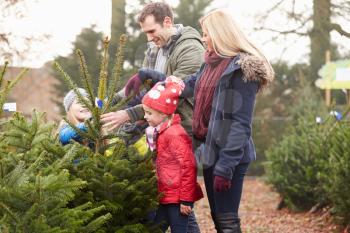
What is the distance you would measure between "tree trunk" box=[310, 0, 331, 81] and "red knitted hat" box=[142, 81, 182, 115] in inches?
589

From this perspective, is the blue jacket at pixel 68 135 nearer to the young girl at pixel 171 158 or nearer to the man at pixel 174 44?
the young girl at pixel 171 158

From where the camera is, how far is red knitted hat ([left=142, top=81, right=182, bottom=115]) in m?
4.31

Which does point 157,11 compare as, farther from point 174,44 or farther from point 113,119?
point 113,119

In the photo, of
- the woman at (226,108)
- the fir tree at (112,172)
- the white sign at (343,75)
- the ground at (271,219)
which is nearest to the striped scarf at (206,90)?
the woman at (226,108)

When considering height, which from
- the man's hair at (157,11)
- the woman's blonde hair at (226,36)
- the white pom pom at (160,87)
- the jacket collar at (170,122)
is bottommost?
the jacket collar at (170,122)

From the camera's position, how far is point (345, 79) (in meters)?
10.8

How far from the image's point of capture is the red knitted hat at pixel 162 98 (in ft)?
14.1

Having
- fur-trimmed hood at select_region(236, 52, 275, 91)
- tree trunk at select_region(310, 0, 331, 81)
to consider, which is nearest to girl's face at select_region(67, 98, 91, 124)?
fur-trimmed hood at select_region(236, 52, 275, 91)

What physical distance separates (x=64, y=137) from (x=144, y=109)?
1.82ft

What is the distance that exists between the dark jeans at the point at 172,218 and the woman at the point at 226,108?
0.21 m

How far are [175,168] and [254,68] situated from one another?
31.6 inches

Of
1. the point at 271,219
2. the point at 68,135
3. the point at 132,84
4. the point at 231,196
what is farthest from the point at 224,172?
the point at 271,219

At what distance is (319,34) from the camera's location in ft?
A: 64.5

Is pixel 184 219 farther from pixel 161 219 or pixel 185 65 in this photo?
pixel 185 65
